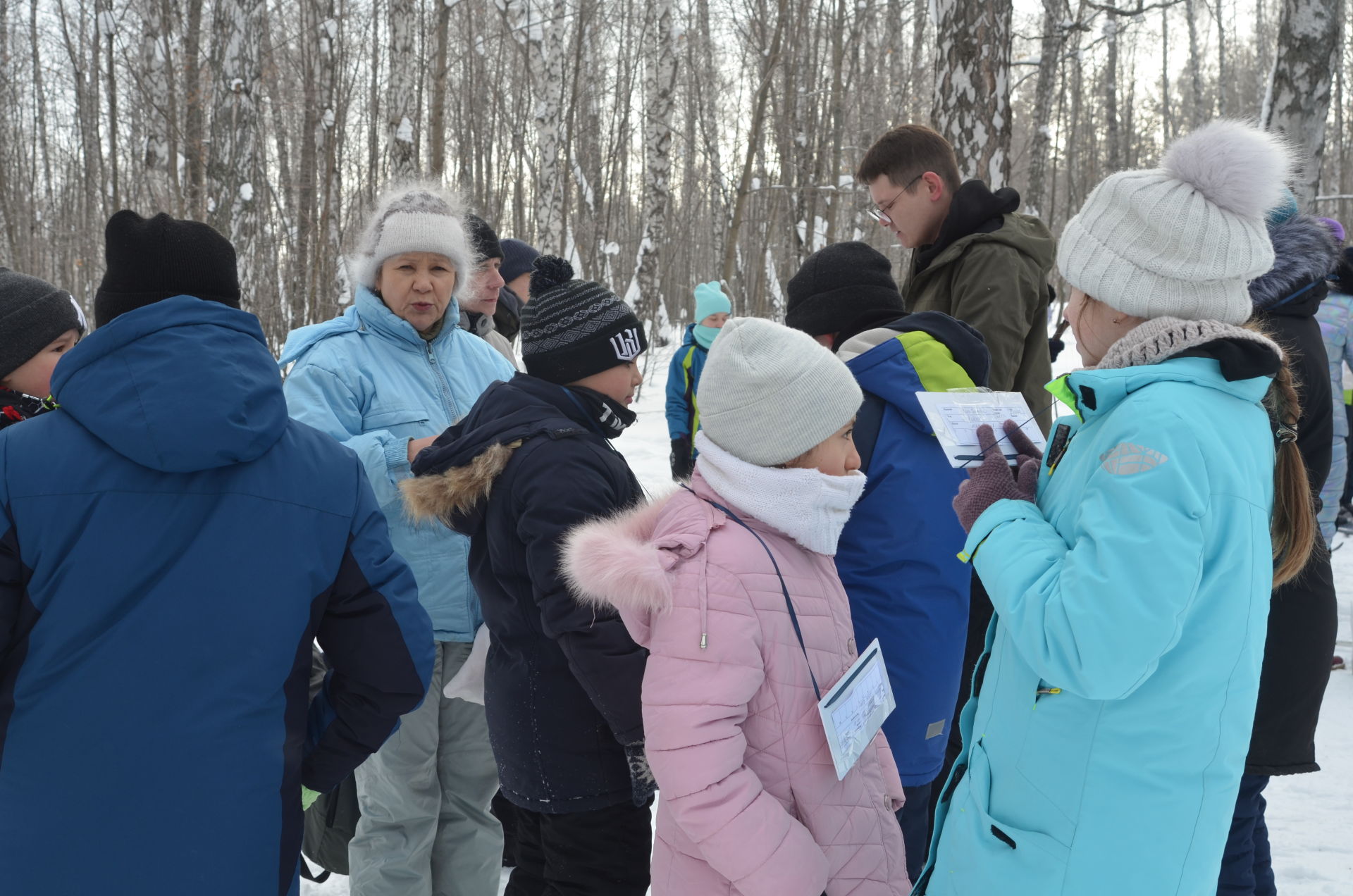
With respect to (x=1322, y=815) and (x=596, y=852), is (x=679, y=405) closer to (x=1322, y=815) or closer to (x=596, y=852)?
(x=1322, y=815)

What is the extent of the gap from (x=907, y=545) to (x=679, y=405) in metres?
3.90

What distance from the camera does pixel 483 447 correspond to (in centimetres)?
203

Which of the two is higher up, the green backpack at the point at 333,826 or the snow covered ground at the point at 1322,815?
the green backpack at the point at 333,826

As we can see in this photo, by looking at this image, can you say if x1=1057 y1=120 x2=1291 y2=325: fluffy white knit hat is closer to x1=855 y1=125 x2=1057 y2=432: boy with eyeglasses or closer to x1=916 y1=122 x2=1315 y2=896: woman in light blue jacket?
x1=916 y1=122 x2=1315 y2=896: woman in light blue jacket

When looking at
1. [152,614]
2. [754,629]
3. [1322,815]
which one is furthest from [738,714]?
[1322,815]

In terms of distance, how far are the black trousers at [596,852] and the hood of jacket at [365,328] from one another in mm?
1414

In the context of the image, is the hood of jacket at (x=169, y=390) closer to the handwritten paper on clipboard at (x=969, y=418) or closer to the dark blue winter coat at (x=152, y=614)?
the dark blue winter coat at (x=152, y=614)

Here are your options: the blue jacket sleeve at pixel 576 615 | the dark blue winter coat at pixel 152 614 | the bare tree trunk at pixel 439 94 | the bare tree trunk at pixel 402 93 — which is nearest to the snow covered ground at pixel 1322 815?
the blue jacket sleeve at pixel 576 615

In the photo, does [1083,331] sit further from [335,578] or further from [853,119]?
[853,119]

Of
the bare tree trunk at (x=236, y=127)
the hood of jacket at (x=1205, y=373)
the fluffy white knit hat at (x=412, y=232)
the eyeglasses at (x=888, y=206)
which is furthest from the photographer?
the bare tree trunk at (x=236, y=127)

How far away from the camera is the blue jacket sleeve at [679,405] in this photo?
19.5 ft

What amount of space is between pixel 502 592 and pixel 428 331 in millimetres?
1083

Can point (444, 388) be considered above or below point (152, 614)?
above

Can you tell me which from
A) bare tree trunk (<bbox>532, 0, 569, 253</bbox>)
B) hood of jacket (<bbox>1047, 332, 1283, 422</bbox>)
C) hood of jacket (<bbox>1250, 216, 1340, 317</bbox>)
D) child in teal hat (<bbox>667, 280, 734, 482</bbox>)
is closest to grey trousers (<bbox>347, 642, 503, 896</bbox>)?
hood of jacket (<bbox>1047, 332, 1283, 422</bbox>)
